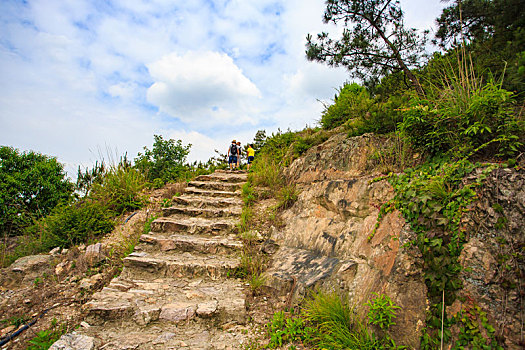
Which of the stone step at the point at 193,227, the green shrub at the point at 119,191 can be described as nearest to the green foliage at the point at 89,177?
the green shrub at the point at 119,191

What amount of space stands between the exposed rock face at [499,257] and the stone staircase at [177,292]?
7.56 feet

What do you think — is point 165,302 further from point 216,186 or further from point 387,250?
point 216,186

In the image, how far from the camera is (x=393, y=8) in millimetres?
6023

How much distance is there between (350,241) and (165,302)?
2.59m

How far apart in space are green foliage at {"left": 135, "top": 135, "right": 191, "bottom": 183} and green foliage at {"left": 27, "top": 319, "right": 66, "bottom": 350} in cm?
575

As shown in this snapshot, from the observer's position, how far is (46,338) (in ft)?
8.76

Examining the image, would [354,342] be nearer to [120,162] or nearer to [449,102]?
[449,102]

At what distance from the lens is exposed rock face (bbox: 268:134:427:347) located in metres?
2.21

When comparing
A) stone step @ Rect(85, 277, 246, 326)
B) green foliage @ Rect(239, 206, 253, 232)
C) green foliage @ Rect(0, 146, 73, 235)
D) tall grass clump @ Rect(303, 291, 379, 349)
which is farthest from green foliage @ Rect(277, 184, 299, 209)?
green foliage @ Rect(0, 146, 73, 235)

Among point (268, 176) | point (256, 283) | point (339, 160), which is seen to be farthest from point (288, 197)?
point (256, 283)

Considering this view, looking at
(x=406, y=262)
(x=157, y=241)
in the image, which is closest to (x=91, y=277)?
(x=157, y=241)

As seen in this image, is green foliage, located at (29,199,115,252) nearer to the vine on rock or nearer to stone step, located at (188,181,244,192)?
stone step, located at (188,181,244,192)

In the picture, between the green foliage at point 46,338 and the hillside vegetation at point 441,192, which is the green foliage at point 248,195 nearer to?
the hillside vegetation at point 441,192

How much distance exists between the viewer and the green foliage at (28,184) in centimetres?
877
